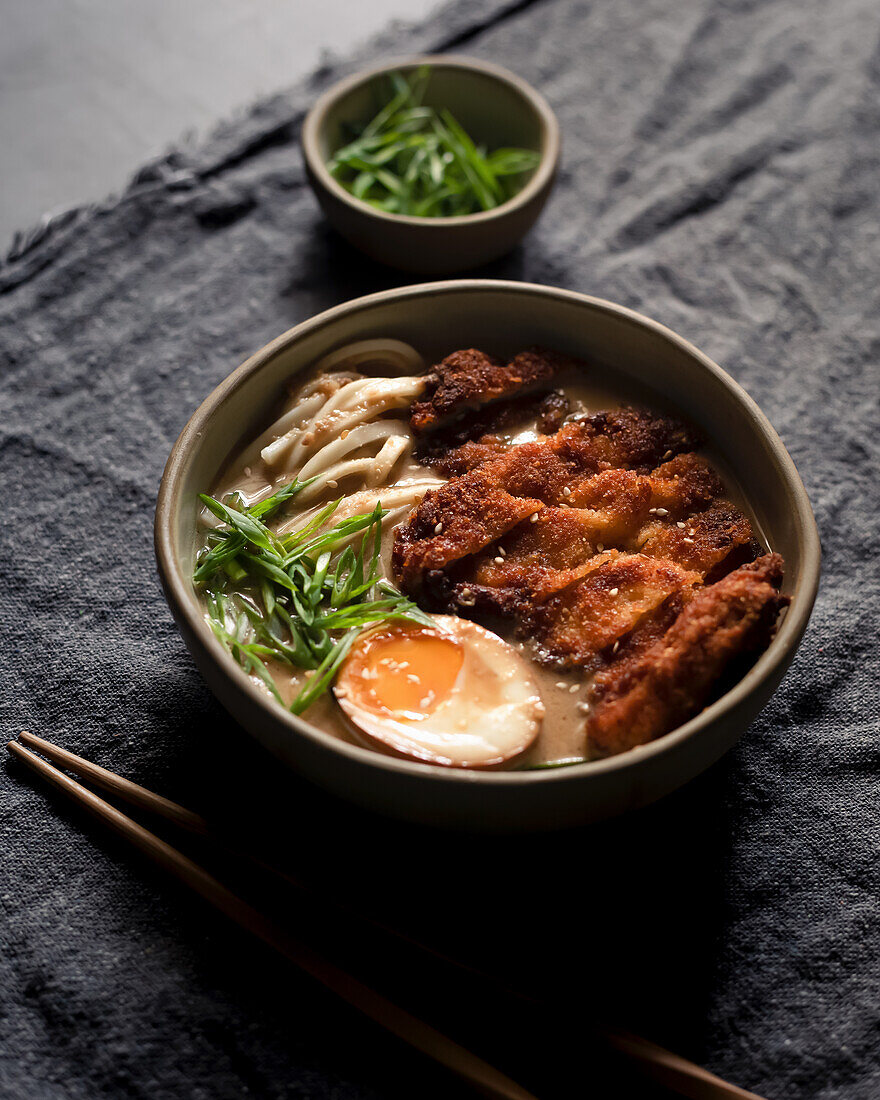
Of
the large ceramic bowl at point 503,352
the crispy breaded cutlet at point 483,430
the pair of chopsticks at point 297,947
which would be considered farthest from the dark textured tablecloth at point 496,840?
the crispy breaded cutlet at point 483,430

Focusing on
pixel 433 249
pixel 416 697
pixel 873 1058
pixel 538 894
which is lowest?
pixel 873 1058

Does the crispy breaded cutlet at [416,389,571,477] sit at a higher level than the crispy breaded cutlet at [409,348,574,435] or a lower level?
lower

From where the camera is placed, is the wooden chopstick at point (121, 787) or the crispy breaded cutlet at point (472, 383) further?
the crispy breaded cutlet at point (472, 383)

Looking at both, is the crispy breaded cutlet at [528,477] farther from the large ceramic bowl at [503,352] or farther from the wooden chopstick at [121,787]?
the wooden chopstick at [121,787]

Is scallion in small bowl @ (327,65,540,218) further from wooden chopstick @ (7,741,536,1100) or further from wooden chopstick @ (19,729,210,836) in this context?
wooden chopstick @ (7,741,536,1100)

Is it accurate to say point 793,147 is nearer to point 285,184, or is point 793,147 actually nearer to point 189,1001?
point 285,184

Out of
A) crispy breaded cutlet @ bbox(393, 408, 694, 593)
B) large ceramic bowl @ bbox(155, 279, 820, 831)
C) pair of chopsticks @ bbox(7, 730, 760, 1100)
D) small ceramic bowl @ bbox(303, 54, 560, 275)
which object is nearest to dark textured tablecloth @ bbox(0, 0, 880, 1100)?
pair of chopsticks @ bbox(7, 730, 760, 1100)

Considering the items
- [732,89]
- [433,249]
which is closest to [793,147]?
[732,89]
